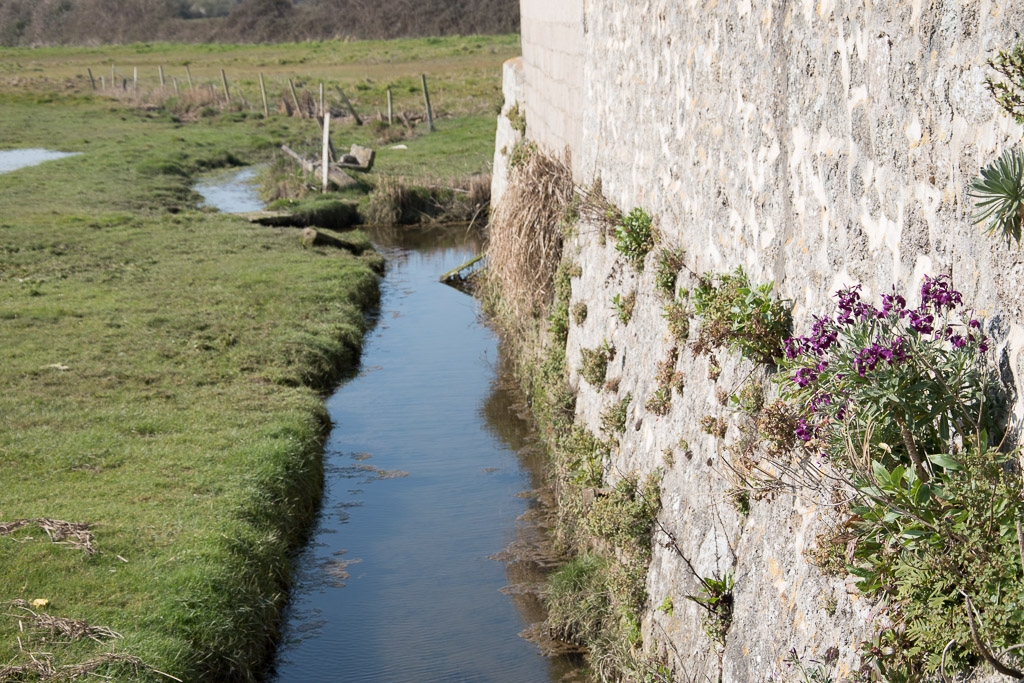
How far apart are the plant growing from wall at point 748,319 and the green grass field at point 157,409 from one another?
3701 mm

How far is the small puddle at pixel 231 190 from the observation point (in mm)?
22688

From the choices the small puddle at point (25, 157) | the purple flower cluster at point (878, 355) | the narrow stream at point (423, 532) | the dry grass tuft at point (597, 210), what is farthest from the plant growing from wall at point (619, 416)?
the small puddle at point (25, 157)

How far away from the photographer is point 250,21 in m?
84.7

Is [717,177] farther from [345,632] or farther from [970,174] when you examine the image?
[345,632]

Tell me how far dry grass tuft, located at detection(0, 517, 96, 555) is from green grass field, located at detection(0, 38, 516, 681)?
61 mm

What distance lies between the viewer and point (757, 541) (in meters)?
4.28

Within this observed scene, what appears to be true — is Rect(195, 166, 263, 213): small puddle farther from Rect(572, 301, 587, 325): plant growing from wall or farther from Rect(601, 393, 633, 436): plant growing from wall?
Rect(601, 393, 633, 436): plant growing from wall

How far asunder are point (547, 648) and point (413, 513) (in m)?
2.46

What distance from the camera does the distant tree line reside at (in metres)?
78.4

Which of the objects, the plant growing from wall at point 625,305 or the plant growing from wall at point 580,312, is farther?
the plant growing from wall at point 580,312

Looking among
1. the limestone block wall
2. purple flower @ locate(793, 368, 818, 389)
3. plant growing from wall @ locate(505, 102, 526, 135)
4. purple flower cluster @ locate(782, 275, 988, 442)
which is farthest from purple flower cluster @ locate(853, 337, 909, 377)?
plant growing from wall @ locate(505, 102, 526, 135)

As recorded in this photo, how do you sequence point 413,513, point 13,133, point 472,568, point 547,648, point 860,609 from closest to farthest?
point 860,609
point 547,648
point 472,568
point 413,513
point 13,133

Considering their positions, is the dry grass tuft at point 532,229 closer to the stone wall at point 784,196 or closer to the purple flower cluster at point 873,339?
the stone wall at point 784,196

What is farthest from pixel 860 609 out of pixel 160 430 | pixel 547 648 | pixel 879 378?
pixel 160 430
